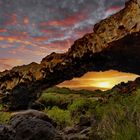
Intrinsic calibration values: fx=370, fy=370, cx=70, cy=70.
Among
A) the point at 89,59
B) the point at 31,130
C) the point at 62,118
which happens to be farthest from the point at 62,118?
the point at 31,130

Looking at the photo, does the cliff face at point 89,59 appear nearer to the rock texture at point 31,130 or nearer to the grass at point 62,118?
the grass at point 62,118

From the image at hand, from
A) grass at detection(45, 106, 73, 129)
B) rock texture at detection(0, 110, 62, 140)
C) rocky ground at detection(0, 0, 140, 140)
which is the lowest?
grass at detection(45, 106, 73, 129)

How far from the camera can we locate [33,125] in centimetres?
1306

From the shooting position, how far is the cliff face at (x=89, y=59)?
24500mm

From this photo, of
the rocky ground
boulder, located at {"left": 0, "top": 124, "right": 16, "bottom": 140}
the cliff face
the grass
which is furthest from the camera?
the grass

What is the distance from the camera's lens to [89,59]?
94.2ft

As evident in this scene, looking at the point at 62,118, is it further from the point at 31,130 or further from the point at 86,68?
the point at 31,130

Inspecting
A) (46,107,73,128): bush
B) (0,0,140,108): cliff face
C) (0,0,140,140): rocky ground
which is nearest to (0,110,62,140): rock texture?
(0,0,140,140): rocky ground

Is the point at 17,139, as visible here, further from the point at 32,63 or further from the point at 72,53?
the point at 32,63

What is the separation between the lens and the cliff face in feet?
80.4

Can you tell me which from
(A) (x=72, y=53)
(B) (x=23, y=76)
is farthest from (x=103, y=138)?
(B) (x=23, y=76)

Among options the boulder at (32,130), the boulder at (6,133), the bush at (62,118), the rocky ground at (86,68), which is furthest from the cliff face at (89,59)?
the boulder at (6,133)

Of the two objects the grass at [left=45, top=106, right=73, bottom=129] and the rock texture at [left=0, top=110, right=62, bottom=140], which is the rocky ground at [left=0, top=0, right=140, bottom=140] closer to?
the grass at [left=45, top=106, right=73, bottom=129]

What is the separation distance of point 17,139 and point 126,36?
13.6 metres
